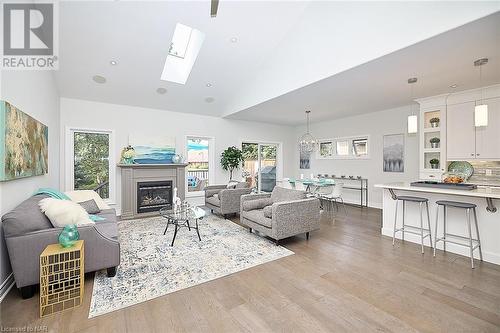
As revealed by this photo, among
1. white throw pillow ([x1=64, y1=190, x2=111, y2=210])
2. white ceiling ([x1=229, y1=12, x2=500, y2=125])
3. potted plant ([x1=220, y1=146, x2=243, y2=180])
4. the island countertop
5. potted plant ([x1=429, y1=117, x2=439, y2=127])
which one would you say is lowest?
white throw pillow ([x1=64, y1=190, x2=111, y2=210])

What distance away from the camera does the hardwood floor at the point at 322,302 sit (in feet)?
5.99

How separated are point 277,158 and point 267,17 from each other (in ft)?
17.2

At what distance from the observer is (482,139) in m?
4.13

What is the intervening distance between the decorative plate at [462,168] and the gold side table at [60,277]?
6.40m

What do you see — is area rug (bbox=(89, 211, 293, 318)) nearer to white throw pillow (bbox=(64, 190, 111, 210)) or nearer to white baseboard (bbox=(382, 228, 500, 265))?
white throw pillow (bbox=(64, 190, 111, 210))

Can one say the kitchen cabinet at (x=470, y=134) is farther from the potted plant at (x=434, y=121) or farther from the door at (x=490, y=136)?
the potted plant at (x=434, y=121)

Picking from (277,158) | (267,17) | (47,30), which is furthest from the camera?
(277,158)

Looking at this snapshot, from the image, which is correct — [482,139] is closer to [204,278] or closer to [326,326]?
[326,326]

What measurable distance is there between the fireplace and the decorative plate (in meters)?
6.34

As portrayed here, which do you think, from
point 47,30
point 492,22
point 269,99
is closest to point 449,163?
point 492,22

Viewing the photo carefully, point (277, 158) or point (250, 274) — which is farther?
point (277, 158)

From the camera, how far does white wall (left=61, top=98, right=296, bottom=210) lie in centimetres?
502

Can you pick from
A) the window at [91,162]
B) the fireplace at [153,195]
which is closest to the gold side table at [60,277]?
the fireplace at [153,195]

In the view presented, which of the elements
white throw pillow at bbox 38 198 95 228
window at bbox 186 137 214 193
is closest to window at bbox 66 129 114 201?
window at bbox 186 137 214 193
